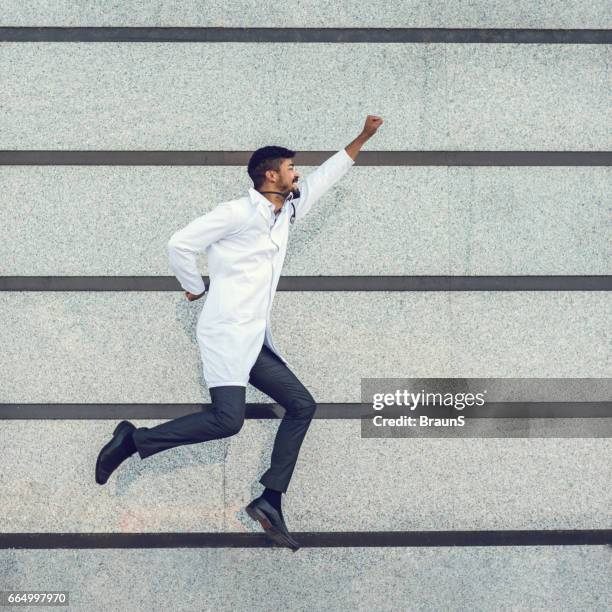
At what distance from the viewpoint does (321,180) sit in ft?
9.73

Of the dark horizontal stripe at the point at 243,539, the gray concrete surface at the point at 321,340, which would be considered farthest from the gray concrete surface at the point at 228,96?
the dark horizontal stripe at the point at 243,539

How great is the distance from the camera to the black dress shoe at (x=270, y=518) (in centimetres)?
296

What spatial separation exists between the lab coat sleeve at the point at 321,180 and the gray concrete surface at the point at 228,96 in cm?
35

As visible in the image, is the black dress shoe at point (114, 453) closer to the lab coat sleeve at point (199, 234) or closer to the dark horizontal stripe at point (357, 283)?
the dark horizontal stripe at point (357, 283)

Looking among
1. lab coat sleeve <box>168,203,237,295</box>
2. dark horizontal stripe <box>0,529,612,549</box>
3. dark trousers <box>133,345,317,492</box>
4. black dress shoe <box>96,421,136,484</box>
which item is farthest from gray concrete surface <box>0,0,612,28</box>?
dark horizontal stripe <box>0,529,612,549</box>

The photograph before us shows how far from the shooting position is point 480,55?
132 inches

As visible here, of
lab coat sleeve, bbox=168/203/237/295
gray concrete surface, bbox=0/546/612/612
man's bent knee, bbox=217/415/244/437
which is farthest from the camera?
gray concrete surface, bbox=0/546/612/612

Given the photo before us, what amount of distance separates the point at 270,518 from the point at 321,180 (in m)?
1.62

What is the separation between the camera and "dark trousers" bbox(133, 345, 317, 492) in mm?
2900

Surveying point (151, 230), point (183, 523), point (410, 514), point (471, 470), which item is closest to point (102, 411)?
point (183, 523)

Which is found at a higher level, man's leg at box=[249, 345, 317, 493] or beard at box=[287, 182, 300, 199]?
beard at box=[287, 182, 300, 199]

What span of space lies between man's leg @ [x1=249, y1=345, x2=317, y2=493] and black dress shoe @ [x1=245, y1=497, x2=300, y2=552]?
91mm

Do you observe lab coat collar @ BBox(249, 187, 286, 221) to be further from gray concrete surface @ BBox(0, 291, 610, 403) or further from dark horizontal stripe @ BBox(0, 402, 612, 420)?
dark horizontal stripe @ BBox(0, 402, 612, 420)

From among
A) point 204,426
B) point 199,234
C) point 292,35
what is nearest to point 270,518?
point 204,426
